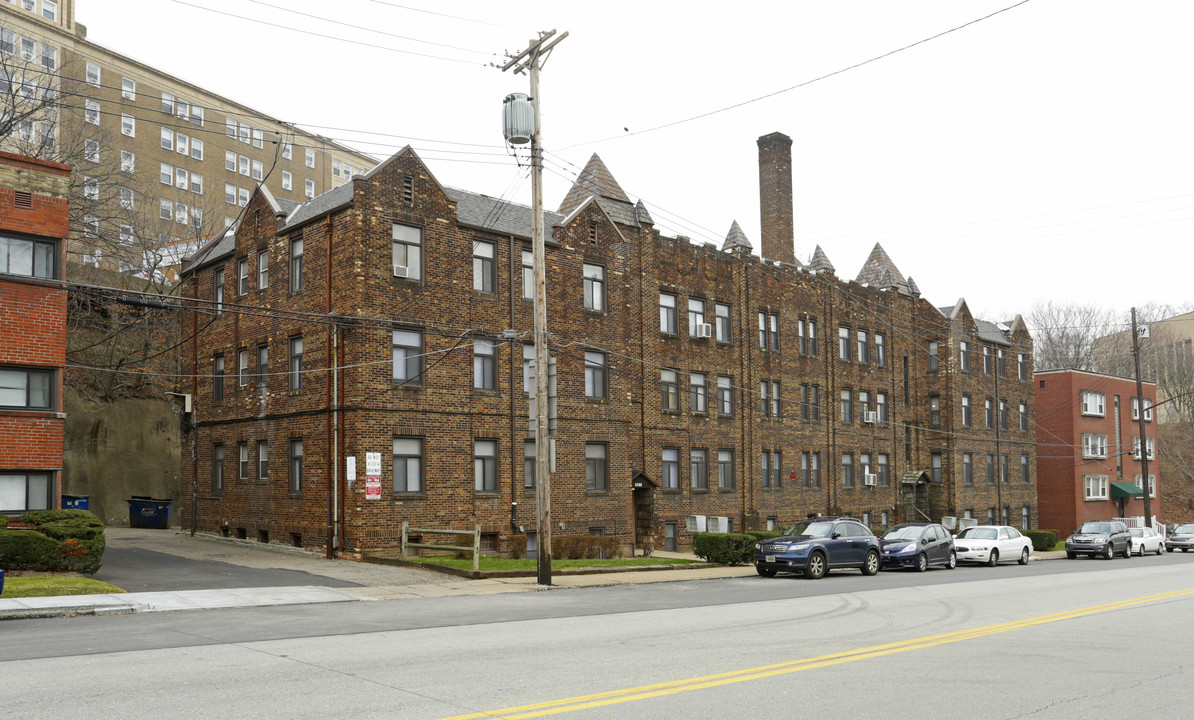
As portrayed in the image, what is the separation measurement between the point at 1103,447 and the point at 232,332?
52759 mm

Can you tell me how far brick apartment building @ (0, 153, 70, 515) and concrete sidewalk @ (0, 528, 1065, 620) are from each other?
4803 millimetres

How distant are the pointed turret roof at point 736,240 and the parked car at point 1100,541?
17461 millimetres

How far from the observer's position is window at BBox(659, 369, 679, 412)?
118ft

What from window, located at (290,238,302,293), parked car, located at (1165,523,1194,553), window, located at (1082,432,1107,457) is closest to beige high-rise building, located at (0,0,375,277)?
window, located at (290,238,302,293)

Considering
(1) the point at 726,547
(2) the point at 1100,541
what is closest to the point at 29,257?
(1) the point at 726,547

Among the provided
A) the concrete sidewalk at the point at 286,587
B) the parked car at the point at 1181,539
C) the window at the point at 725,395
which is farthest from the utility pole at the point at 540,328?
the parked car at the point at 1181,539

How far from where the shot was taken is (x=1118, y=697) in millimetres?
9227

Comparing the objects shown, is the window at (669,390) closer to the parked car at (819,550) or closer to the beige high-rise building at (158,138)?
the parked car at (819,550)

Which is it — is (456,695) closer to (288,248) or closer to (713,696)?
(713,696)

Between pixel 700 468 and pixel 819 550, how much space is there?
39.8 ft

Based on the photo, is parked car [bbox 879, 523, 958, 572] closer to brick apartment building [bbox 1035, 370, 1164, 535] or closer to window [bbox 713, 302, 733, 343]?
window [bbox 713, 302, 733, 343]

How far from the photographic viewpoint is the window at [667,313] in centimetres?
3644

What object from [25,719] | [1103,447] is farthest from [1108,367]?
[25,719]

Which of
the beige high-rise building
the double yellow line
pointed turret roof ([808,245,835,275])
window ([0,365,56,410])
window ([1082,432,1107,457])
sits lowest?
the double yellow line
